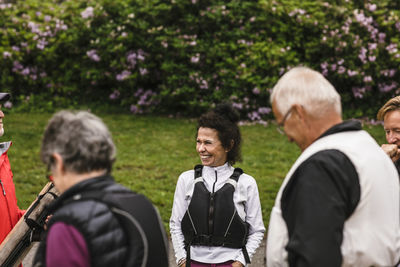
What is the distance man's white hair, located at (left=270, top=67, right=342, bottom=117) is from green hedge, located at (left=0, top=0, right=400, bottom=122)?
7.90 metres

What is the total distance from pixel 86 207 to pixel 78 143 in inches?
9.4

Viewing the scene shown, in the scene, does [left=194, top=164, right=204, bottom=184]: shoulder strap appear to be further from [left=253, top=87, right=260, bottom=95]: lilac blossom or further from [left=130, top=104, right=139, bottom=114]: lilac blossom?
[left=130, top=104, right=139, bottom=114]: lilac blossom

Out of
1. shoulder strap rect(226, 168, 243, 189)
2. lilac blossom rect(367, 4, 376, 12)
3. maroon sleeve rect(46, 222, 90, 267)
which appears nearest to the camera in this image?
maroon sleeve rect(46, 222, 90, 267)

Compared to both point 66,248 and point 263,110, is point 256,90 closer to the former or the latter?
point 263,110

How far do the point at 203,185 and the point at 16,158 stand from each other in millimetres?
5729

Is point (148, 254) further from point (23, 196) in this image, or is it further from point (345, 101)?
point (345, 101)

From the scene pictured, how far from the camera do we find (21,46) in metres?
11.1

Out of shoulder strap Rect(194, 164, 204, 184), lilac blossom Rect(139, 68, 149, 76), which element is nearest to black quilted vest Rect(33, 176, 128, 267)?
shoulder strap Rect(194, 164, 204, 184)

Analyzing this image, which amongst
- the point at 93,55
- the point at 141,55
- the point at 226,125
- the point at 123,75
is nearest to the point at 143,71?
the point at 141,55

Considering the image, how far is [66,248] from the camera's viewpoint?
1.50 metres

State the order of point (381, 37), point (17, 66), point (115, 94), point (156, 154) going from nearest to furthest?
1. point (156, 154)
2. point (381, 37)
3. point (17, 66)
4. point (115, 94)

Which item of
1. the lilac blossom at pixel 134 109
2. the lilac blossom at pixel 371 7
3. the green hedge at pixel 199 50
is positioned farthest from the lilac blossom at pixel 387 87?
the lilac blossom at pixel 134 109

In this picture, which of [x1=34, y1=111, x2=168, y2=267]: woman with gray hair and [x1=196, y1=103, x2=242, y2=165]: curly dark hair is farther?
[x1=196, y1=103, x2=242, y2=165]: curly dark hair

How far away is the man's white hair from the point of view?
1759 millimetres
